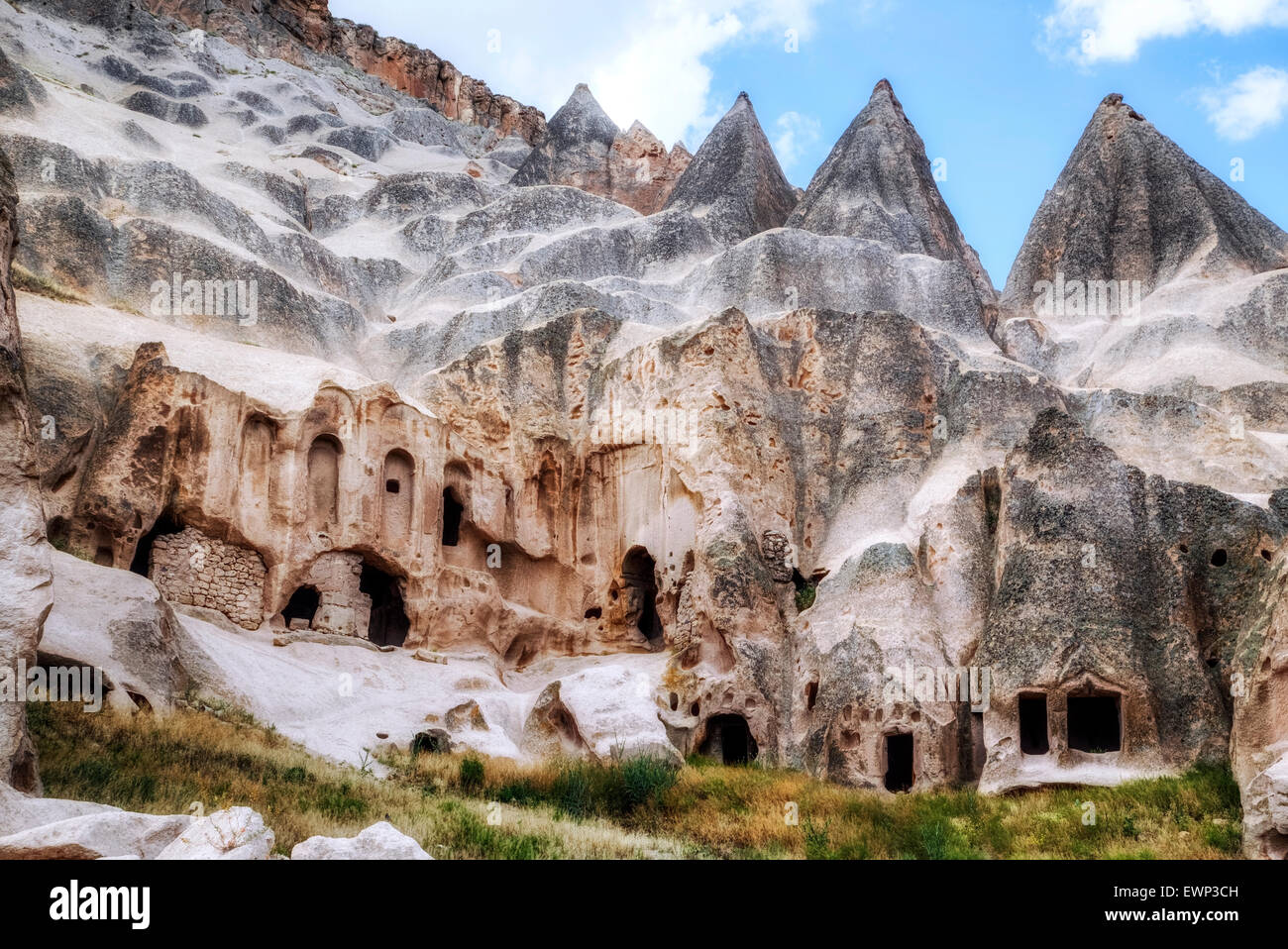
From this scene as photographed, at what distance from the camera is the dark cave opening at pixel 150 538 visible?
21.8 m

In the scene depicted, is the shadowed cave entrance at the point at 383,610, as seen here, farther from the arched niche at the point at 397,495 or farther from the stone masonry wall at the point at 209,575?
the stone masonry wall at the point at 209,575

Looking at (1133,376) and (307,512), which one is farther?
(1133,376)

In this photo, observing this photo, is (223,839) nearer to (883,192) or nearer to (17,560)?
(17,560)

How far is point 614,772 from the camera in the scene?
58.1ft

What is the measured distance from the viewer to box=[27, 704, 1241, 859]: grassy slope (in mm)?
12992

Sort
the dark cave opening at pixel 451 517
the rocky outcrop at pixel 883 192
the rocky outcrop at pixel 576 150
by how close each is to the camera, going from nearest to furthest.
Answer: the dark cave opening at pixel 451 517
the rocky outcrop at pixel 883 192
the rocky outcrop at pixel 576 150

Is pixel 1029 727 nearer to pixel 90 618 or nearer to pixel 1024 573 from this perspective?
pixel 1024 573

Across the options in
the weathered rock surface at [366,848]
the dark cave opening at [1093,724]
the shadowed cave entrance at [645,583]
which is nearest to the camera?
the weathered rock surface at [366,848]

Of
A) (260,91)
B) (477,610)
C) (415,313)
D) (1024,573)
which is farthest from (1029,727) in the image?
(260,91)

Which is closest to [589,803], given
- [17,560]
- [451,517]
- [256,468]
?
[17,560]

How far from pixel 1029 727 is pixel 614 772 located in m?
Result: 6.72

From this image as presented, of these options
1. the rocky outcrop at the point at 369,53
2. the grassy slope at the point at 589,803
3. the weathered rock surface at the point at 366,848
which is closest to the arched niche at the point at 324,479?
the grassy slope at the point at 589,803

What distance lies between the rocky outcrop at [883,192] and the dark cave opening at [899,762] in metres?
18.0

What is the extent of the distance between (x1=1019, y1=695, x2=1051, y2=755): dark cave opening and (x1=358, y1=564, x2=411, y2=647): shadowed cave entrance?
11.4 m
